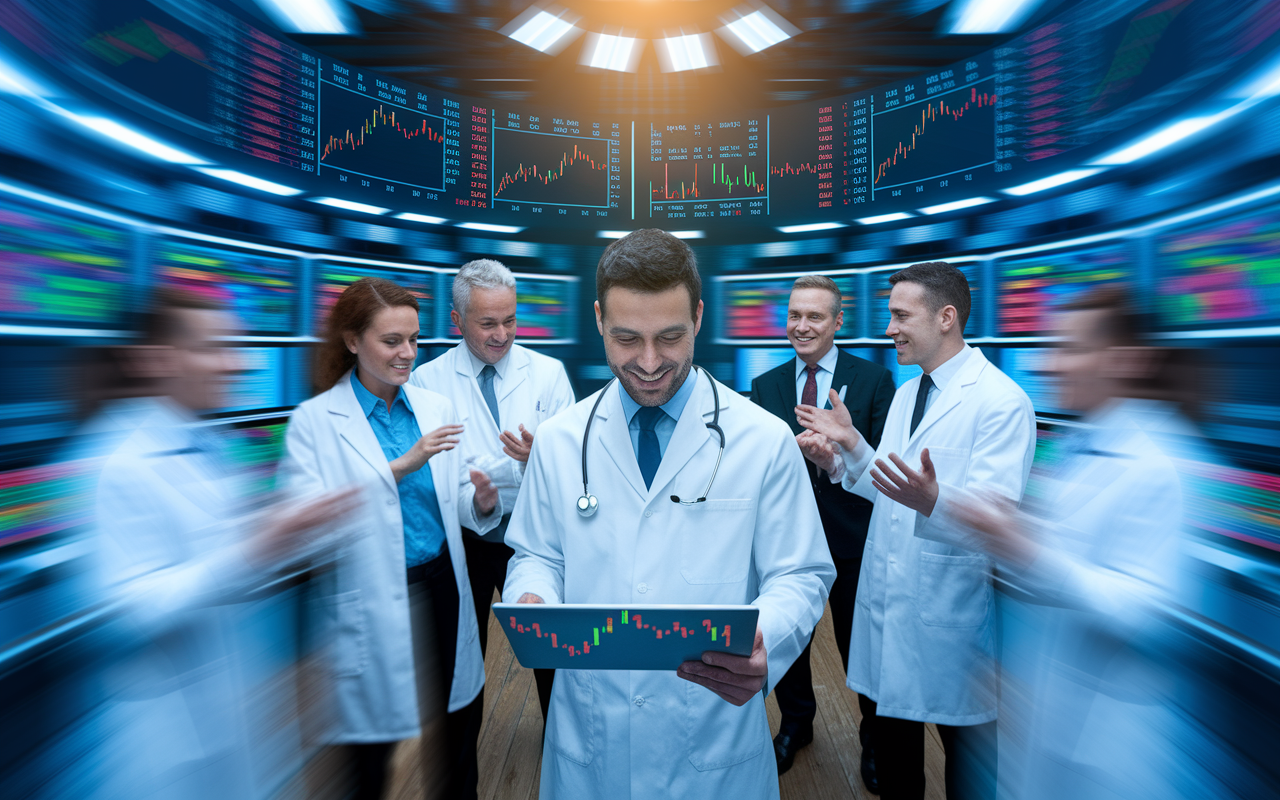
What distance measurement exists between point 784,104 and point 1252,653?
3370 millimetres

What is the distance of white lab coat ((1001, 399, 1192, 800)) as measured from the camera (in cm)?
85

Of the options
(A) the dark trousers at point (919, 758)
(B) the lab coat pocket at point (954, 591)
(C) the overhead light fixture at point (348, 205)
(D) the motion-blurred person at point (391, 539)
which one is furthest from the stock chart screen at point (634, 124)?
(A) the dark trousers at point (919, 758)

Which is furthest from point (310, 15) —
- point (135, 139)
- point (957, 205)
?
point (957, 205)

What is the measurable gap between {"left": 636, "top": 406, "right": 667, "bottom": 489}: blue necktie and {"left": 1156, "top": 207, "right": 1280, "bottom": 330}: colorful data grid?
2.76ft

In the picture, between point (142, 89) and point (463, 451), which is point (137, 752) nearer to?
point (463, 451)

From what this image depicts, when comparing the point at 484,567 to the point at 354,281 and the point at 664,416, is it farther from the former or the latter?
the point at 354,281

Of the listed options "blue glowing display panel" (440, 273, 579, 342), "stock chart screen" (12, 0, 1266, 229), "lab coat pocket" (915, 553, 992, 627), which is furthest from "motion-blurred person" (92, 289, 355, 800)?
"blue glowing display panel" (440, 273, 579, 342)

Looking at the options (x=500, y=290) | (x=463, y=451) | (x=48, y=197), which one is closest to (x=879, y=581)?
(x=463, y=451)

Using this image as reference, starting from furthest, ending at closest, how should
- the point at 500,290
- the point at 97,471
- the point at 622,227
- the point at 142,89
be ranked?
the point at 622,227
the point at 500,290
the point at 142,89
the point at 97,471

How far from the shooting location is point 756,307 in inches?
152

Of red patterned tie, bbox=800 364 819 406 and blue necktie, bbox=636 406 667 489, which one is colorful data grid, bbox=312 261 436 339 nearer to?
red patterned tie, bbox=800 364 819 406

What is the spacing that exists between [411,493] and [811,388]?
1604 millimetres

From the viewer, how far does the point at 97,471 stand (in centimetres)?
89

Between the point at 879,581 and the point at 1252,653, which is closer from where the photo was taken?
the point at 1252,653
